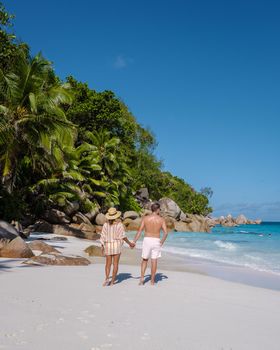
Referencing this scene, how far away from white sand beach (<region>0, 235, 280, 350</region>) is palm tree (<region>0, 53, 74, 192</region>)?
9830 millimetres

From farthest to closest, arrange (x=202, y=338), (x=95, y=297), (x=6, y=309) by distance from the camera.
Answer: (x=95, y=297) → (x=6, y=309) → (x=202, y=338)

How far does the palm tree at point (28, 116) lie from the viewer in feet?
53.8

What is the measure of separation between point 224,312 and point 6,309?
2.86 metres

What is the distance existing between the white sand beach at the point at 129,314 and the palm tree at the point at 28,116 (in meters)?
9.83

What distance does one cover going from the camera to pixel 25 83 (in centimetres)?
1730

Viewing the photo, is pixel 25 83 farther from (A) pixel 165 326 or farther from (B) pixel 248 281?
(A) pixel 165 326

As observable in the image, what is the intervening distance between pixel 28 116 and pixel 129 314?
13.5 metres

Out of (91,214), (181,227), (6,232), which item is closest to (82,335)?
(6,232)

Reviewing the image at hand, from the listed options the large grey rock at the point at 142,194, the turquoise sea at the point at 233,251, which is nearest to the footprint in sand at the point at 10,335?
the turquoise sea at the point at 233,251

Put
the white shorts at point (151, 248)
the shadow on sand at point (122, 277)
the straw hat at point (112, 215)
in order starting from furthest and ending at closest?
1. the shadow on sand at point (122, 277)
2. the white shorts at point (151, 248)
3. the straw hat at point (112, 215)

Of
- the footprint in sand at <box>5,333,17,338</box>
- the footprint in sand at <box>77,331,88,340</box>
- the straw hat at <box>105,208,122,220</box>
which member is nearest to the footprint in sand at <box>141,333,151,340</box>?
the footprint in sand at <box>77,331,88,340</box>

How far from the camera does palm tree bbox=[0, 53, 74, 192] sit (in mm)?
16406

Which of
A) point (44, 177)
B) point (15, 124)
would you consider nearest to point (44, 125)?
point (15, 124)

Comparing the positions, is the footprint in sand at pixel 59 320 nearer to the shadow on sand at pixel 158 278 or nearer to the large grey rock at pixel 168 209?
the shadow on sand at pixel 158 278
